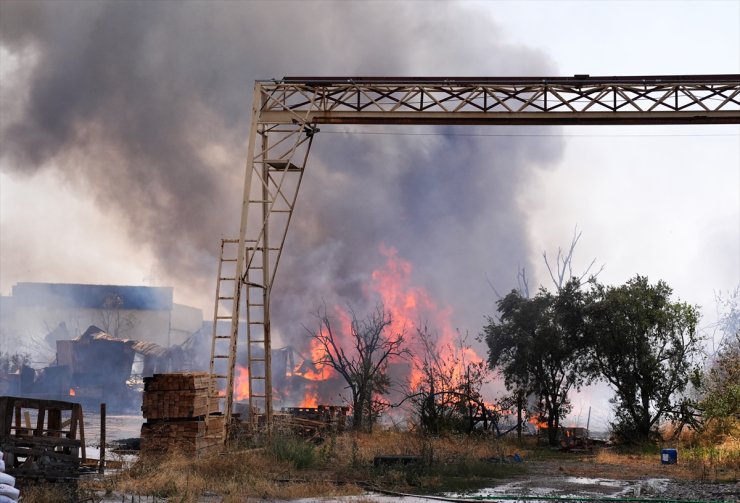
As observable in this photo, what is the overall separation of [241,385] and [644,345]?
66.8 feet

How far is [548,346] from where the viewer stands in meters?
24.2

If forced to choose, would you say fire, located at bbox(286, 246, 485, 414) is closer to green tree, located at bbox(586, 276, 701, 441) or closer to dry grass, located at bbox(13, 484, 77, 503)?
green tree, located at bbox(586, 276, 701, 441)

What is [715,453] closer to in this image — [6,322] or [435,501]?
[435,501]

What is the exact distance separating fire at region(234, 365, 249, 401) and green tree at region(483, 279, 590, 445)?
46.9 ft

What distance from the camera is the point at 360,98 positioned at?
18.0 m

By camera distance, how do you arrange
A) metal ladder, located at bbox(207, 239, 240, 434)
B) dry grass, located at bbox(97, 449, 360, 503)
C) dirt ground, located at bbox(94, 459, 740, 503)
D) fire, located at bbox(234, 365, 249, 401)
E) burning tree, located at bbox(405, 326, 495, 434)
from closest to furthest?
dirt ground, located at bbox(94, 459, 740, 503), dry grass, located at bbox(97, 449, 360, 503), metal ladder, located at bbox(207, 239, 240, 434), burning tree, located at bbox(405, 326, 495, 434), fire, located at bbox(234, 365, 249, 401)

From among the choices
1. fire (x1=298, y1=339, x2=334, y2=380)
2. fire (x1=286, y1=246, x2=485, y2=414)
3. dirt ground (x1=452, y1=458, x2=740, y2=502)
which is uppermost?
fire (x1=286, y1=246, x2=485, y2=414)

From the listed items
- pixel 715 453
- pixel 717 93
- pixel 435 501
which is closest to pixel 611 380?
pixel 715 453

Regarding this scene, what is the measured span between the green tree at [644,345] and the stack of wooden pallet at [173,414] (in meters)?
13.9

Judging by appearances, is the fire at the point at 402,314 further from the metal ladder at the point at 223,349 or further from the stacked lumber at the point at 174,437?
the stacked lumber at the point at 174,437

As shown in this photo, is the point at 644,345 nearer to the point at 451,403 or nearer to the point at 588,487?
the point at 451,403

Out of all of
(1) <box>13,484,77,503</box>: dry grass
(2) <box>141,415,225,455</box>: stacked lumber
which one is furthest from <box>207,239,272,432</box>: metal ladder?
(1) <box>13,484,77,503</box>: dry grass

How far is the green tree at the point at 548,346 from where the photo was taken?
24.3m

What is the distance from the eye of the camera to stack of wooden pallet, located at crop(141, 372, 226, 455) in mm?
15477
